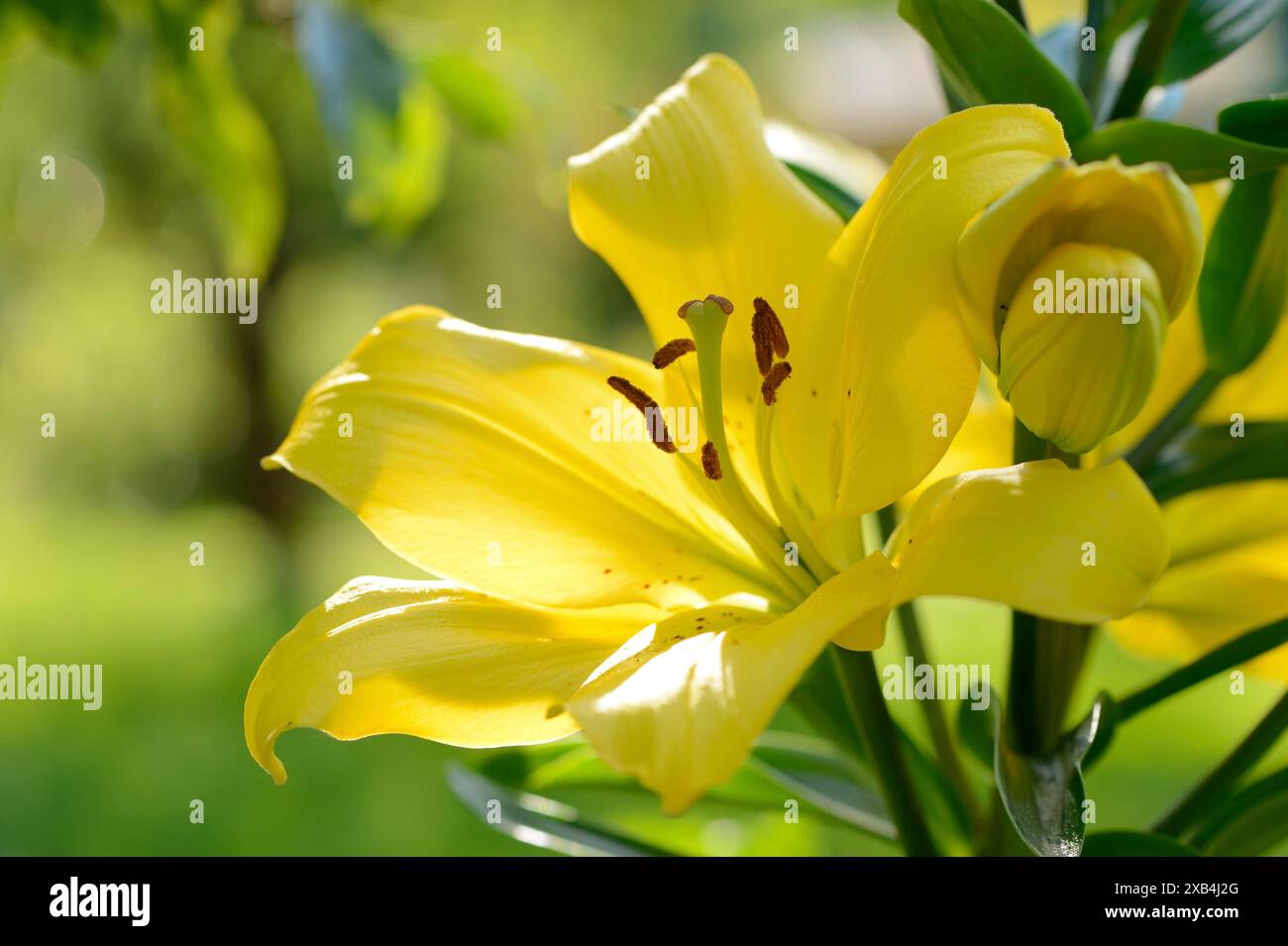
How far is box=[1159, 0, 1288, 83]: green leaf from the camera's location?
22.7 inches

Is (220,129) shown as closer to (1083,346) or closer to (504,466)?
(504,466)

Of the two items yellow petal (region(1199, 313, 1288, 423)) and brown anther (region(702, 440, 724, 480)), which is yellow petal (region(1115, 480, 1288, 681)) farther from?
brown anther (region(702, 440, 724, 480))

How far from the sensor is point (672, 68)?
702 cm

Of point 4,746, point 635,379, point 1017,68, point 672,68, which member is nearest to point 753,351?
point 635,379

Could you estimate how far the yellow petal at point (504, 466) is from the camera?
0.54 meters

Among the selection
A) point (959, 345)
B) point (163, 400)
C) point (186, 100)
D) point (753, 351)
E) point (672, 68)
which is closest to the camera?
point (959, 345)

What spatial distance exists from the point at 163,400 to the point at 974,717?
6187mm

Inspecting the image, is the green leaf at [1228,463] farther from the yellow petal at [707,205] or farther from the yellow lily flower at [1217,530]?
the yellow petal at [707,205]

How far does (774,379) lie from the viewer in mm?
553

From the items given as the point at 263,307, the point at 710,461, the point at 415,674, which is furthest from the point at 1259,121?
the point at 263,307

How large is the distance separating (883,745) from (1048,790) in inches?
2.7

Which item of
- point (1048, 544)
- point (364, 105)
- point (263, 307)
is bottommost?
point (1048, 544)

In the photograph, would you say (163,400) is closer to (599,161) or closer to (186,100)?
(186,100)

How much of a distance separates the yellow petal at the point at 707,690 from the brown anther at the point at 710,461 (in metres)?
0.12
